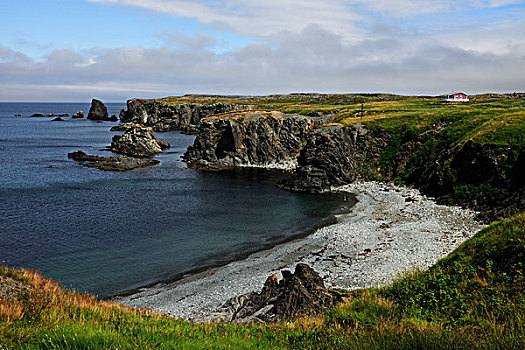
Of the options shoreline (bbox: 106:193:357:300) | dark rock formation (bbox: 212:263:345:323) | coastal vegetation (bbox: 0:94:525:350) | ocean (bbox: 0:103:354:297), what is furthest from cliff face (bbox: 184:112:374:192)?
coastal vegetation (bbox: 0:94:525:350)

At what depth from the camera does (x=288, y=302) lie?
17312mm

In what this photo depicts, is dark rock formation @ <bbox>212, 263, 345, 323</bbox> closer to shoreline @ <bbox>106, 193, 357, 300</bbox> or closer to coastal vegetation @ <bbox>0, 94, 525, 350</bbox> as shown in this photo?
coastal vegetation @ <bbox>0, 94, 525, 350</bbox>

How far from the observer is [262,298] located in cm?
2025

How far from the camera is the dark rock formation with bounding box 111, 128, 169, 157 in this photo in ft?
329

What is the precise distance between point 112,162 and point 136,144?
20323 mm

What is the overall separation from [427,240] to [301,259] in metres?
14.1

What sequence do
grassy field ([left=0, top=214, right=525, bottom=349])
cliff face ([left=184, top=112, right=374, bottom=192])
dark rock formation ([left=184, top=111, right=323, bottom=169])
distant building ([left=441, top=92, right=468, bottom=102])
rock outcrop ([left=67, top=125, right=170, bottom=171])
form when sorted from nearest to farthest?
grassy field ([left=0, top=214, right=525, bottom=349]) → cliff face ([left=184, top=112, right=374, bottom=192]) → dark rock formation ([left=184, top=111, right=323, bottom=169]) → rock outcrop ([left=67, top=125, right=170, bottom=171]) → distant building ([left=441, top=92, right=468, bottom=102])

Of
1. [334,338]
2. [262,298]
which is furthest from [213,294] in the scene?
[334,338]

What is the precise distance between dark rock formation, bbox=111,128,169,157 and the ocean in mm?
23067

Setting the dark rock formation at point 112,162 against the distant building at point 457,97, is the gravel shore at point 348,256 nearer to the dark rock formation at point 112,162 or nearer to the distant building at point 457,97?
the dark rock formation at point 112,162

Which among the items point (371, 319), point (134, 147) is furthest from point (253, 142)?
point (371, 319)

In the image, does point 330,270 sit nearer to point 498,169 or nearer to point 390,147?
point 498,169

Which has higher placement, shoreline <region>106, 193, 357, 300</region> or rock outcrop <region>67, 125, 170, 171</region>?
rock outcrop <region>67, 125, 170, 171</region>

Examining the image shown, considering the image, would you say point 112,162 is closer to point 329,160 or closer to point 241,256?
point 329,160
